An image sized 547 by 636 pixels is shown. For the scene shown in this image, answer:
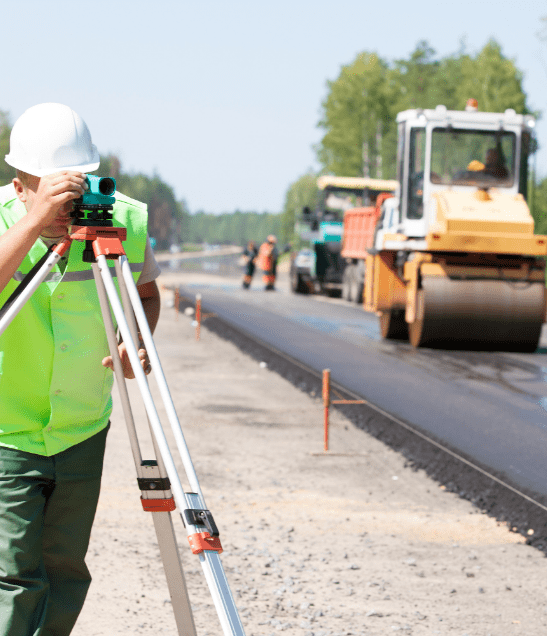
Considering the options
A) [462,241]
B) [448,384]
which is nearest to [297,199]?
[462,241]

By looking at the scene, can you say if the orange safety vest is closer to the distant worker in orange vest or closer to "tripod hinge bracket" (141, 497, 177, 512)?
the distant worker in orange vest

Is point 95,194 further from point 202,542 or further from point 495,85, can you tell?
point 495,85

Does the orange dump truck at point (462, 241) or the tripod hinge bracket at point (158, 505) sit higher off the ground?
the orange dump truck at point (462, 241)

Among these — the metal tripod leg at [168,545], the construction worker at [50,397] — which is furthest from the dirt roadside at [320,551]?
the metal tripod leg at [168,545]

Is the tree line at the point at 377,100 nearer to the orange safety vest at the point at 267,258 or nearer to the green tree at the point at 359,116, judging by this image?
the green tree at the point at 359,116

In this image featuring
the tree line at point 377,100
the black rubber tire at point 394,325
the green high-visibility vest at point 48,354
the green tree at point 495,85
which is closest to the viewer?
the green high-visibility vest at point 48,354

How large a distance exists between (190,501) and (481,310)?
12.1 metres

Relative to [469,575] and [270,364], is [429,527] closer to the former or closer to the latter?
[469,575]

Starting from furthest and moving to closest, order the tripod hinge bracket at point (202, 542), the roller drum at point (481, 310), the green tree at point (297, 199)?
the green tree at point (297, 199) < the roller drum at point (481, 310) < the tripod hinge bracket at point (202, 542)

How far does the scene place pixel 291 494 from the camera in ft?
21.0

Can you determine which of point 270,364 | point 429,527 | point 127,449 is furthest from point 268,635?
point 270,364

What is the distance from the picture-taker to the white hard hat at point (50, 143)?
8.36 ft

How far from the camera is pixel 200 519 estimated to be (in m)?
1.92

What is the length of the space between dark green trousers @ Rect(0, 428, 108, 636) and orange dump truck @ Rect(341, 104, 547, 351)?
11.2 metres
